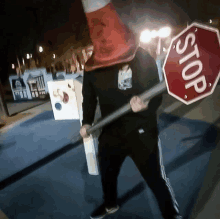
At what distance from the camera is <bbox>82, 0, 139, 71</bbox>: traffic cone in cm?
96

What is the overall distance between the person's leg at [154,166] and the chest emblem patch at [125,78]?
0.29m

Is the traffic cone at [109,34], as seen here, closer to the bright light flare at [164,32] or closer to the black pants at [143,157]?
the black pants at [143,157]

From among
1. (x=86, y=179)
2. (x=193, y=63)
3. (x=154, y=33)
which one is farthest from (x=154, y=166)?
(x=154, y=33)

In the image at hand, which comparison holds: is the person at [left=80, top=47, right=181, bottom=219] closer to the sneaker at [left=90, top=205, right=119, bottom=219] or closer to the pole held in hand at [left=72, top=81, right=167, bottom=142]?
the pole held in hand at [left=72, top=81, right=167, bottom=142]

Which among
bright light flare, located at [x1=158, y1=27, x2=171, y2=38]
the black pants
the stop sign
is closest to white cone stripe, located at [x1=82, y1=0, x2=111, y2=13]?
the stop sign

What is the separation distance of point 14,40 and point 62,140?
6231mm

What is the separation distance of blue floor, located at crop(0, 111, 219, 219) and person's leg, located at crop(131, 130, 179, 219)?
23 centimetres

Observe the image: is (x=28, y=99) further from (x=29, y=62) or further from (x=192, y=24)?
(x=192, y=24)

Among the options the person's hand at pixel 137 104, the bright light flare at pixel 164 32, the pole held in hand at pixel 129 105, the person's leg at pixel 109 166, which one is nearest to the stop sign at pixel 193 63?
the pole held in hand at pixel 129 105

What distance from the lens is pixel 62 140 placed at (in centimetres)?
287

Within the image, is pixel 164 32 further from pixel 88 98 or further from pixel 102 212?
pixel 102 212

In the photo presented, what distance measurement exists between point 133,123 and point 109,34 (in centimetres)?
53

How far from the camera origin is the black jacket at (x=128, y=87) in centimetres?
98

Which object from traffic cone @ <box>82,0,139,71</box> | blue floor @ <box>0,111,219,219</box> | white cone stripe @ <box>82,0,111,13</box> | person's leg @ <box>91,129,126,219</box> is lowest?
blue floor @ <box>0,111,219,219</box>
